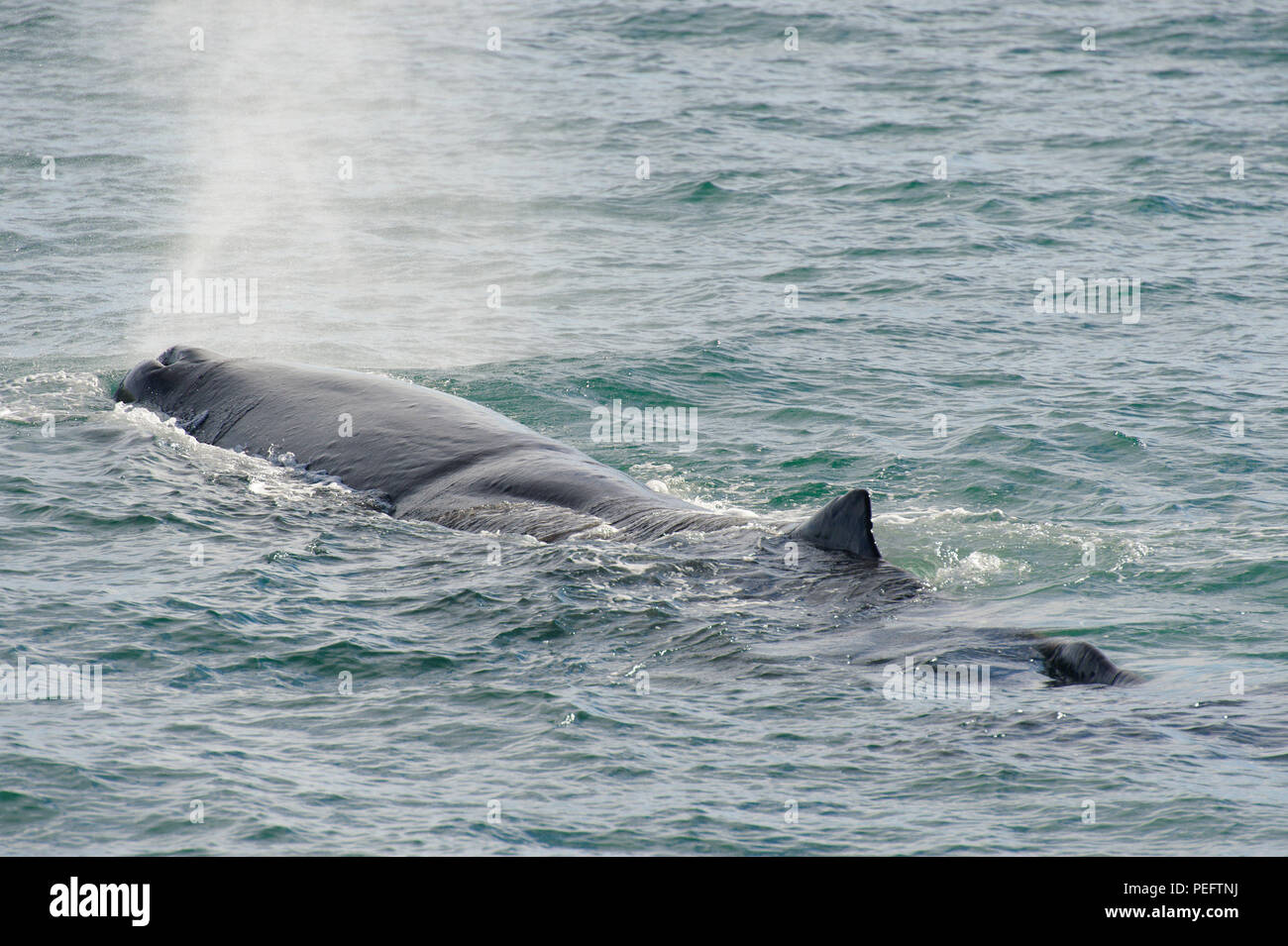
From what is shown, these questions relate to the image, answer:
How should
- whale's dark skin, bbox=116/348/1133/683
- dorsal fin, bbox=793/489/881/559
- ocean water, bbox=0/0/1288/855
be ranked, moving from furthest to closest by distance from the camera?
whale's dark skin, bbox=116/348/1133/683, dorsal fin, bbox=793/489/881/559, ocean water, bbox=0/0/1288/855

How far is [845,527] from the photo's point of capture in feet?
35.1

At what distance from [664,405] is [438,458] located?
4929 mm

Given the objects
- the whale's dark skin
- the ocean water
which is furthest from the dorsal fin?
the ocean water

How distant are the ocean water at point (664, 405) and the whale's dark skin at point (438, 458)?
362mm

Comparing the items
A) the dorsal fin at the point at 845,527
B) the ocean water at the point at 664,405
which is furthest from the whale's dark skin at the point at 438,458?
the ocean water at the point at 664,405

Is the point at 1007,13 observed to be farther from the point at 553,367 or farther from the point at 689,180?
the point at 553,367

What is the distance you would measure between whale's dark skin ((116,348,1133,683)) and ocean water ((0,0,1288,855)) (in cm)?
A: 36

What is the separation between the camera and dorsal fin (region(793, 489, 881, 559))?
10539 millimetres

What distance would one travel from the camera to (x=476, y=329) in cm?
2098

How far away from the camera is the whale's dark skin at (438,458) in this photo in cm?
1088

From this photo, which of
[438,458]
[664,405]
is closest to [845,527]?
[438,458]

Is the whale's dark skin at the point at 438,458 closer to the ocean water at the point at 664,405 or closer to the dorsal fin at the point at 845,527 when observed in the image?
the dorsal fin at the point at 845,527

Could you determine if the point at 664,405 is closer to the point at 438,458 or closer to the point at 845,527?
the point at 438,458

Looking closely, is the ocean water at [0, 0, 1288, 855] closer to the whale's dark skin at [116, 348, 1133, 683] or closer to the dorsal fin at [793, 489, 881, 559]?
the whale's dark skin at [116, 348, 1133, 683]
